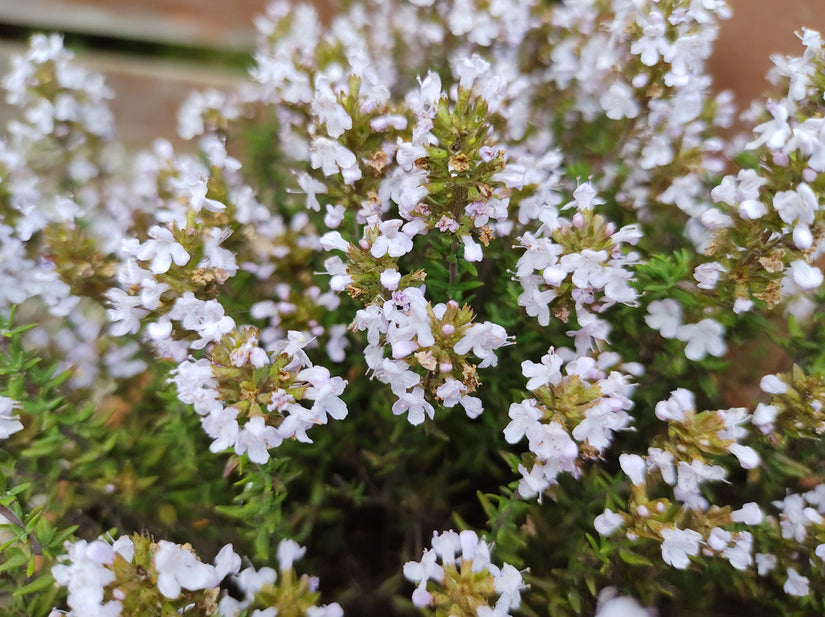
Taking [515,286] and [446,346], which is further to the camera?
[515,286]

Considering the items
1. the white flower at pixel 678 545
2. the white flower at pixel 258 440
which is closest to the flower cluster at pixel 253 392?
the white flower at pixel 258 440

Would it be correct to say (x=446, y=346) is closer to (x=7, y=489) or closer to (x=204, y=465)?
(x=204, y=465)

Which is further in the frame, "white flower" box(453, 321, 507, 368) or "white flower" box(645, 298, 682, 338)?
"white flower" box(645, 298, 682, 338)

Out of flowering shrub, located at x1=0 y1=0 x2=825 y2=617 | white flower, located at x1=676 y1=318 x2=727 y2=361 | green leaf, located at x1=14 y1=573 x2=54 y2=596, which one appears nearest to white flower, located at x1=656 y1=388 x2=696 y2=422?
Answer: flowering shrub, located at x1=0 y1=0 x2=825 y2=617

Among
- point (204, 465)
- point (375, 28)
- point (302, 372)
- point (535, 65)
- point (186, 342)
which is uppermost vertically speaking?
point (375, 28)

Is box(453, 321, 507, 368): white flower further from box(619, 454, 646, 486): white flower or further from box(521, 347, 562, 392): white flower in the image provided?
box(619, 454, 646, 486): white flower

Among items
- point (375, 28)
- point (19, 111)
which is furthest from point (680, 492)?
point (19, 111)
